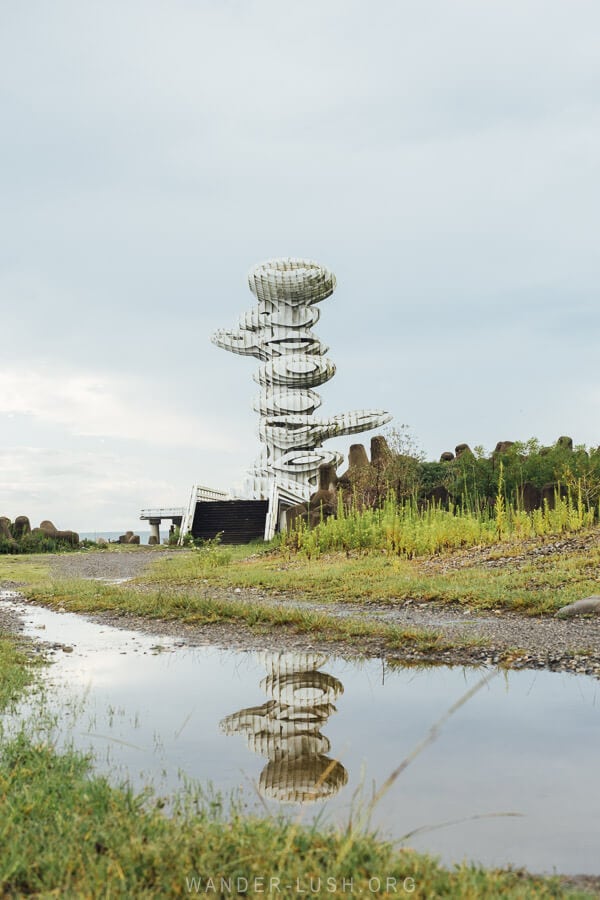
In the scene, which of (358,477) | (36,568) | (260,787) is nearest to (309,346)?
(358,477)

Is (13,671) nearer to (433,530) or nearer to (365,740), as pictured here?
(365,740)

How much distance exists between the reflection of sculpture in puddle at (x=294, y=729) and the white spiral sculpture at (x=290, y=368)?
149 feet

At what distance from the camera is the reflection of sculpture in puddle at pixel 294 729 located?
3840mm

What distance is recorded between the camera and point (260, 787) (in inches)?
150

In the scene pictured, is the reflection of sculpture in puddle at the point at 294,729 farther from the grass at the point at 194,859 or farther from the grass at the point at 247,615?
the grass at the point at 247,615

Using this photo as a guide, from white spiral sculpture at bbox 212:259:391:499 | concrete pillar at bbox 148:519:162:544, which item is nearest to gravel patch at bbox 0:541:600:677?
→ concrete pillar at bbox 148:519:162:544

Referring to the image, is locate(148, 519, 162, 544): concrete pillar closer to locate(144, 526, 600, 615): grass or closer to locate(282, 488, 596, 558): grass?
locate(282, 488, 596, 558): grass

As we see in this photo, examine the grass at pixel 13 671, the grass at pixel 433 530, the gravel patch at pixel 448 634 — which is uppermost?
the grass at pixel 433 530

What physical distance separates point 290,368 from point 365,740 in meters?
48.5

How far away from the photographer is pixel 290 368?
52.5 meters

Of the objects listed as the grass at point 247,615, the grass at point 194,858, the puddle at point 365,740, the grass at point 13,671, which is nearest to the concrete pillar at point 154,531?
the grass at point 247,615

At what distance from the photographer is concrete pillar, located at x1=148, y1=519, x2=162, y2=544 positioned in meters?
41.7

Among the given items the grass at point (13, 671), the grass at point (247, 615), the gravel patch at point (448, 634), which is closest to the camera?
the grass at point (13, 671)

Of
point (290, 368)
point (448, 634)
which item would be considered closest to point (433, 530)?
point (448, 634)
